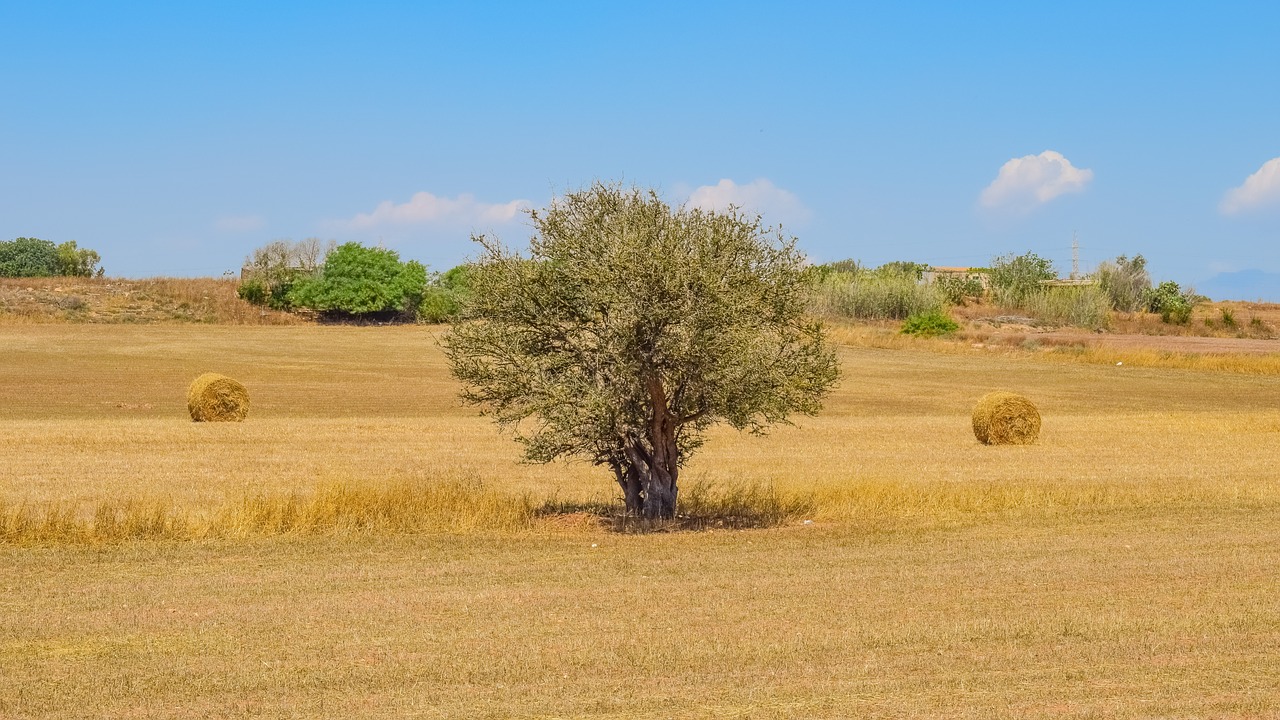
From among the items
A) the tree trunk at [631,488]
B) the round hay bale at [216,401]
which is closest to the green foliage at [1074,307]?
the round hay bale at [216,401]

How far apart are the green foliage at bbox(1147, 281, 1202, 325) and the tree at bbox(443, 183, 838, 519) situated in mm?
103021

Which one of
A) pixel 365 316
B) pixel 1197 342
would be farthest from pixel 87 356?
pixel 1197 342

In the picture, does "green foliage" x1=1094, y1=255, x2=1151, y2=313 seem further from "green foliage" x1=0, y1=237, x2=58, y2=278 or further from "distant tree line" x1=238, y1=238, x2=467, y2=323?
"green foliage" x1=0, y1=237, x2=58, y2=278

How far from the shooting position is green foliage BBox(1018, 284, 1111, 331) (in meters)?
110

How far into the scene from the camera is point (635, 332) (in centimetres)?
1984

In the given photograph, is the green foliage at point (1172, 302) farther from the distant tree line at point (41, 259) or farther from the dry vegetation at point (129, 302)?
the distant tree line at point (41, 259)

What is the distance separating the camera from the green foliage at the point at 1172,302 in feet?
379

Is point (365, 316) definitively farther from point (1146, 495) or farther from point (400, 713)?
point (400, 713)

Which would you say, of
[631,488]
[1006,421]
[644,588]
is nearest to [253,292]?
[1006,421]

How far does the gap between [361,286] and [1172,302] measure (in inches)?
2835

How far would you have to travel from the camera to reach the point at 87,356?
244 ft

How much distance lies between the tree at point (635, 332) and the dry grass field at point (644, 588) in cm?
187

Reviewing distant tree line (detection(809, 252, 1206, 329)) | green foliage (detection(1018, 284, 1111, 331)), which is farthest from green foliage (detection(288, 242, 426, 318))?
green foliage (detection(1018, 284, 1111, 331))

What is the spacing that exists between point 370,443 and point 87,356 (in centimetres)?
4437
